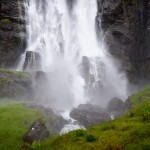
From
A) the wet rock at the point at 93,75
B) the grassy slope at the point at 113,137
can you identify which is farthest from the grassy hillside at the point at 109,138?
the wet rock at the point at 93,75

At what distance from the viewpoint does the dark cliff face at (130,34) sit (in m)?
57.6

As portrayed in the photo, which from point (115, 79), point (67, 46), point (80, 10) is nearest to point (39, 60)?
point (67, 46)

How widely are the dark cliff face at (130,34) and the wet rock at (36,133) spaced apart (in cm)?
4222

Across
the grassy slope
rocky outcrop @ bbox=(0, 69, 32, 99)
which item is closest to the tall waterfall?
rocky outcrop @ bbox=(0, 69, 32, 99)

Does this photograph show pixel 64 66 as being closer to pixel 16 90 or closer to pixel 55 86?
pixel 55 86

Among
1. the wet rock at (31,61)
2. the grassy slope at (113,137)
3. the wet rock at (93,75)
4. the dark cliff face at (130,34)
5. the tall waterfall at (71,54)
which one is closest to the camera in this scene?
the grassy slope at (113,137)

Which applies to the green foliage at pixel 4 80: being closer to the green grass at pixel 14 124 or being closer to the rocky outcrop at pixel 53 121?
the rocky outcrop at pixel 53 121

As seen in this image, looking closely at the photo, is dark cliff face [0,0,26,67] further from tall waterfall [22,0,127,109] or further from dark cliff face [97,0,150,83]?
dark cliff face [97,0,150,83]

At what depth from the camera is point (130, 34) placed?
58.7 meters

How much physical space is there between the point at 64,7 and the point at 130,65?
2306cm

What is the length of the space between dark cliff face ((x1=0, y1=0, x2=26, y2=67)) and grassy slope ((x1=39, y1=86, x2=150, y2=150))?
44923mm

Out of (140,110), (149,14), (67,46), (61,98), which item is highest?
(149,14)

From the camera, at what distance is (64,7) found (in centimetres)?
6819

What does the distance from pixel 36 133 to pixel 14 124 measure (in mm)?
4499
